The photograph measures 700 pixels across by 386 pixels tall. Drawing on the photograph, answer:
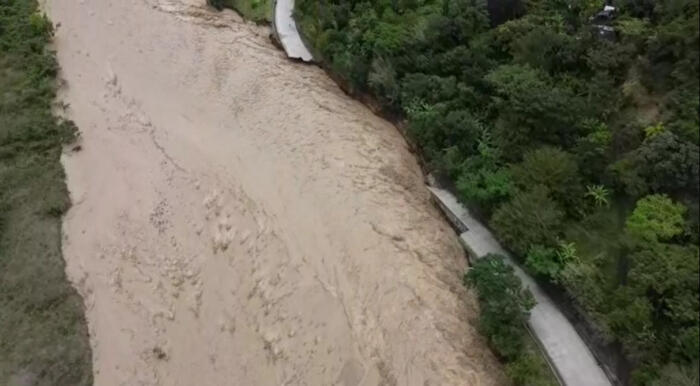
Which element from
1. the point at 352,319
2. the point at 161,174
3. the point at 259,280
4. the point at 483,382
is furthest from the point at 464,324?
the point at 161,174

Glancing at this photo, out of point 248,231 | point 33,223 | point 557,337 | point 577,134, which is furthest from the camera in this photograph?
point 33,223

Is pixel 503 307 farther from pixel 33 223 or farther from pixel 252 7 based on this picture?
pixel 252 7

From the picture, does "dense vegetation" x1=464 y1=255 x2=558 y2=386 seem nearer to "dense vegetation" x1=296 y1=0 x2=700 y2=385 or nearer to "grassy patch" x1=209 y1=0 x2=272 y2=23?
"dense vegetation" x1=296 y1=0 x2=700 y2=385

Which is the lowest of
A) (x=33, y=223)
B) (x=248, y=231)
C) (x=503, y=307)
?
(x=33, y=223)

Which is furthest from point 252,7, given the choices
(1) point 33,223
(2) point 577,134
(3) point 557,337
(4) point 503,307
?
(3) point 557,337

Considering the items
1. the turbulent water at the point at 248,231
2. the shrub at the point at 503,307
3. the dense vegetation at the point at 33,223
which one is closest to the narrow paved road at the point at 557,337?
the shrub at the point at 503,307

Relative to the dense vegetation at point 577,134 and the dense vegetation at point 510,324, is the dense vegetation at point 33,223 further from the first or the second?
the dense vegetation at point 577,134
